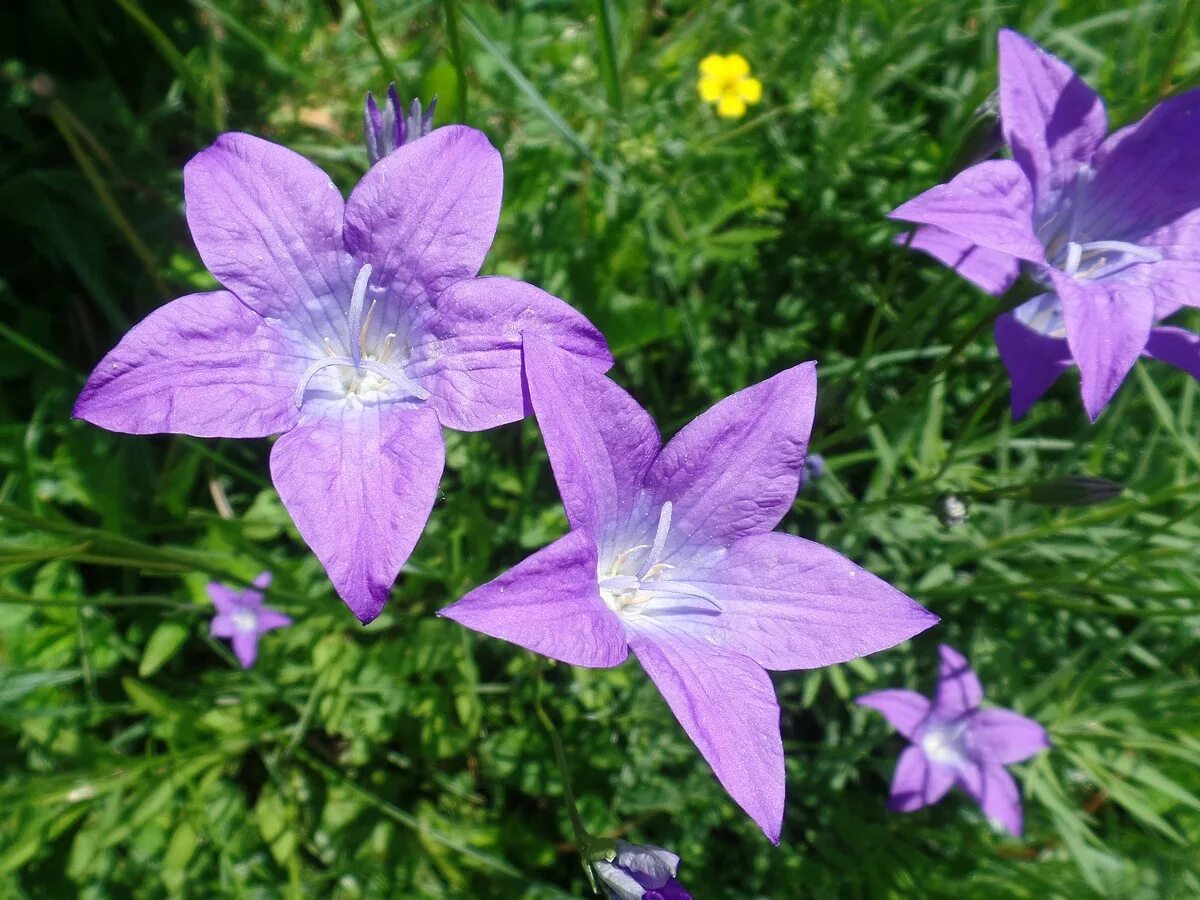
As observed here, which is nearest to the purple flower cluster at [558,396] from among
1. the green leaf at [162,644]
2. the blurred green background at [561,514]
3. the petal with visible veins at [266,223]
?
the petal with visible veins at [266,223]

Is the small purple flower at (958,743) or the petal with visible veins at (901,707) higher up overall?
the petal with visible veins at (901,707)

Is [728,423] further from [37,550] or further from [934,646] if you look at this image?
[934,646]

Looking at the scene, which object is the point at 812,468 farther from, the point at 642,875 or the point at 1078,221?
the point at 642,875

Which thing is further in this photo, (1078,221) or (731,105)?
(731,105)

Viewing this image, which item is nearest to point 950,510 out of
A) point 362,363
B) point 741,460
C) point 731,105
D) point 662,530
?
point 741,460

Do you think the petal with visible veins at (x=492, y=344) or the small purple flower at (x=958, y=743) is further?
the small purple flower at (x=958, y=743)

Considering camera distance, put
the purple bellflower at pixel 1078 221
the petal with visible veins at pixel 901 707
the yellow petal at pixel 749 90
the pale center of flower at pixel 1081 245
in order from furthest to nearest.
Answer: the yellow petal at pixel 749 90 < the petal with visible veins at pixel 901 707 < the pale center of flower at pixel 1081 245 < the purple bellflower at pixel 1078 221

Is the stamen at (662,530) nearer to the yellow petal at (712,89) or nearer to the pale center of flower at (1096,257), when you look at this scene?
the pale center of flower at (1096,257)
